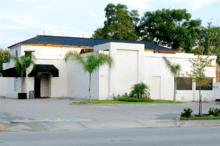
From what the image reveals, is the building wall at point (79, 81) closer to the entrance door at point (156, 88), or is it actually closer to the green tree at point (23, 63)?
the green tree at point (23, 63)

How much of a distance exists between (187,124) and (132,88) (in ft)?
55.8

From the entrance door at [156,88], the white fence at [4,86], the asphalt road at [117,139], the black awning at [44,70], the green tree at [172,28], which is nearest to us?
the asphalt road at [117,139]

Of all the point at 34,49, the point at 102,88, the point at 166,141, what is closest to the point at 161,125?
the point at 166,141

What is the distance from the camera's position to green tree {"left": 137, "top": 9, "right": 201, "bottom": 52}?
59.6 metres

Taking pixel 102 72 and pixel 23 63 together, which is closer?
pixel 102 72

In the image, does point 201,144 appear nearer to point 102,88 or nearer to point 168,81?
point 102,88

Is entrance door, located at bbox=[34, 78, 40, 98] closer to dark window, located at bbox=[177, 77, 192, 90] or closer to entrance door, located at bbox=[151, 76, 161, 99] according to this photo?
entrance door, located at bbox=[151, 76, 161, 99]

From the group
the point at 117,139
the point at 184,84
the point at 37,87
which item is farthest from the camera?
the point at 37,87

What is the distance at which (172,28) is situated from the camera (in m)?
59.8

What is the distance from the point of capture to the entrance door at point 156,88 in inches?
1330

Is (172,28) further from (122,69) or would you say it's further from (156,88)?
(122,69)

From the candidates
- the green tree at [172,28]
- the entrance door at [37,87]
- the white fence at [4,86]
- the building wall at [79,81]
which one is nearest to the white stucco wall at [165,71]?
the building wall at [79,81]

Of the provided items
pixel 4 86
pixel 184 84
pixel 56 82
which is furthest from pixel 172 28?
pixel 4 86

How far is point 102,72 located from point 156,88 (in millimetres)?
6842
